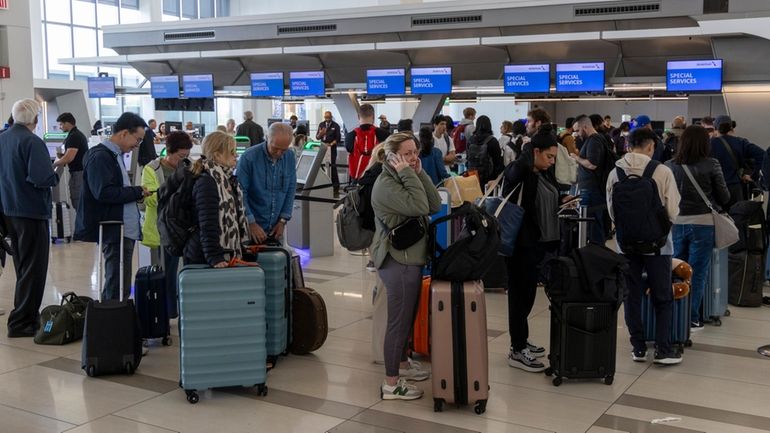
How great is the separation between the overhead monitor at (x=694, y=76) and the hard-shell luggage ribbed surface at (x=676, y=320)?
25.7ft

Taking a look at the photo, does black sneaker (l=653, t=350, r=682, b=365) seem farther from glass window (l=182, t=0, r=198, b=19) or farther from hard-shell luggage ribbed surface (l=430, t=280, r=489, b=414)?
glass window (l=182, t=0, r=198, b=19)

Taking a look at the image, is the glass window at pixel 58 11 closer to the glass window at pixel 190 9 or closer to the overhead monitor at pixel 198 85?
the glass window at pixel 190 9

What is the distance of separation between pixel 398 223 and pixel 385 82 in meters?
12.7

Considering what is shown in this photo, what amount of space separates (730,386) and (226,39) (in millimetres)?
16142

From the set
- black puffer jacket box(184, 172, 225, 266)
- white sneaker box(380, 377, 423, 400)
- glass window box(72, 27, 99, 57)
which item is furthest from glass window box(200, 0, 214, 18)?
white sneaker box(380, 377, 423, 400)

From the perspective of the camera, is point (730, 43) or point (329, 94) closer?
point (730, 43)

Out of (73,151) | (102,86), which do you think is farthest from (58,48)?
A: (73,151)

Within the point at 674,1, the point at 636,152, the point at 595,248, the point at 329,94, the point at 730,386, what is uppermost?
the point at 674,1

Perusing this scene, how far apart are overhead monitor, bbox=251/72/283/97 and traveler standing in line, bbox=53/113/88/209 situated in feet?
29.8

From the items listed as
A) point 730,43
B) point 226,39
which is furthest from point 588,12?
point 226,39

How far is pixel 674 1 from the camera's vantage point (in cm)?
1299

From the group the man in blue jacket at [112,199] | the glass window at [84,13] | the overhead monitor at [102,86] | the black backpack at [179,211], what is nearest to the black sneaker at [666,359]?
the black backpack at [179,211]

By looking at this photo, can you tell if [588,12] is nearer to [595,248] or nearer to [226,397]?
[595,248]

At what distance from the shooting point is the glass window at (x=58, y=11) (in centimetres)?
2641
